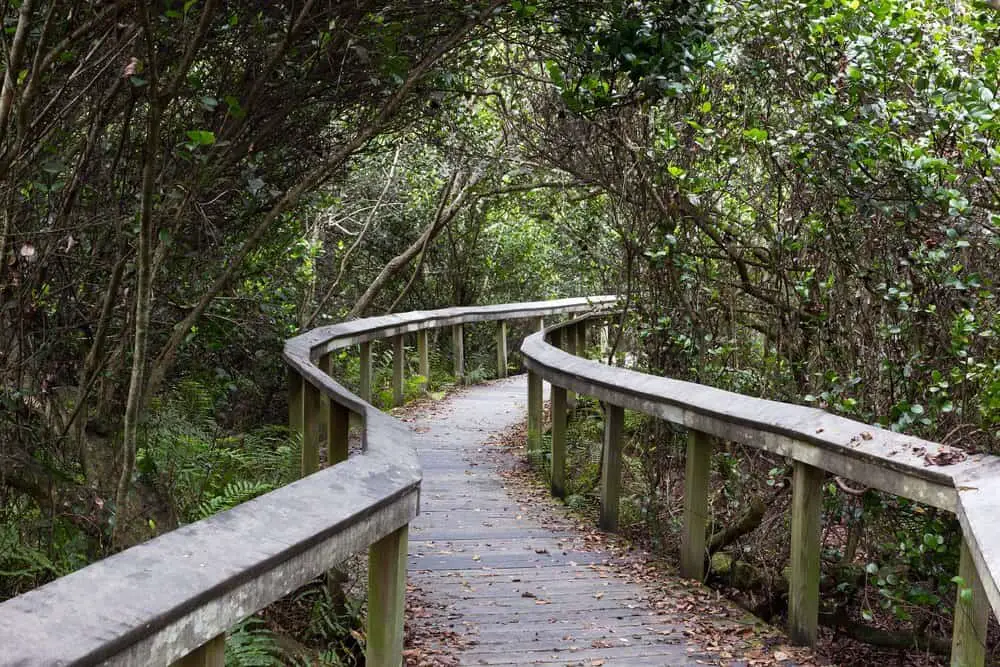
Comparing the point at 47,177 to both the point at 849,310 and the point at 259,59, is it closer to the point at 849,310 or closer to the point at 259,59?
the point at 259,59

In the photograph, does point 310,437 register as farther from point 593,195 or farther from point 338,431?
point 593,195

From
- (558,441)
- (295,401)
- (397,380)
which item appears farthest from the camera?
(397,380)

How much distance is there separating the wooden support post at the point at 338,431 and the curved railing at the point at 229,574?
2.01 ft

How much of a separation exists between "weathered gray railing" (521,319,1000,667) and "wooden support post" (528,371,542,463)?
1853 mm

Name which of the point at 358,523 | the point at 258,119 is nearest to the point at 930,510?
the point at 358,523

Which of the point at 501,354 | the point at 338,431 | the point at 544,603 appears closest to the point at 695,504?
the point at 544,603

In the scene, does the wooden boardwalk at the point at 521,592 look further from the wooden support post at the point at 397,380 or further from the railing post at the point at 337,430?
the wooden support post at the point at 397,380

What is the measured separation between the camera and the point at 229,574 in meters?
2.33

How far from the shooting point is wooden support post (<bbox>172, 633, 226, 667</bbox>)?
2.32m

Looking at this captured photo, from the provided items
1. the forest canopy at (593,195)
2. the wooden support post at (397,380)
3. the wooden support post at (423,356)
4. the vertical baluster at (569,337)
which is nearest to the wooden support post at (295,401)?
the forest canopy at (593,195)

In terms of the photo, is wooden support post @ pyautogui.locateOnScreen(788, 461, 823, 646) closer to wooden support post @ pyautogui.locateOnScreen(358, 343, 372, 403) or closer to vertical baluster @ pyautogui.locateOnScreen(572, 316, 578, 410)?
wooden support post @ pyautogui.locateOnScreen(358, 343, 372, 403)

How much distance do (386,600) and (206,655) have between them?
117cm

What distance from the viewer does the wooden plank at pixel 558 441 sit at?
7.50 meters

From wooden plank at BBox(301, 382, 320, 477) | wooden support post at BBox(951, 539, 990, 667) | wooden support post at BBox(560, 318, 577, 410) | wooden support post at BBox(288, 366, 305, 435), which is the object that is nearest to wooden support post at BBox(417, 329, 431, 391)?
wooden support post at BBox(560, 318, 577, 410)
